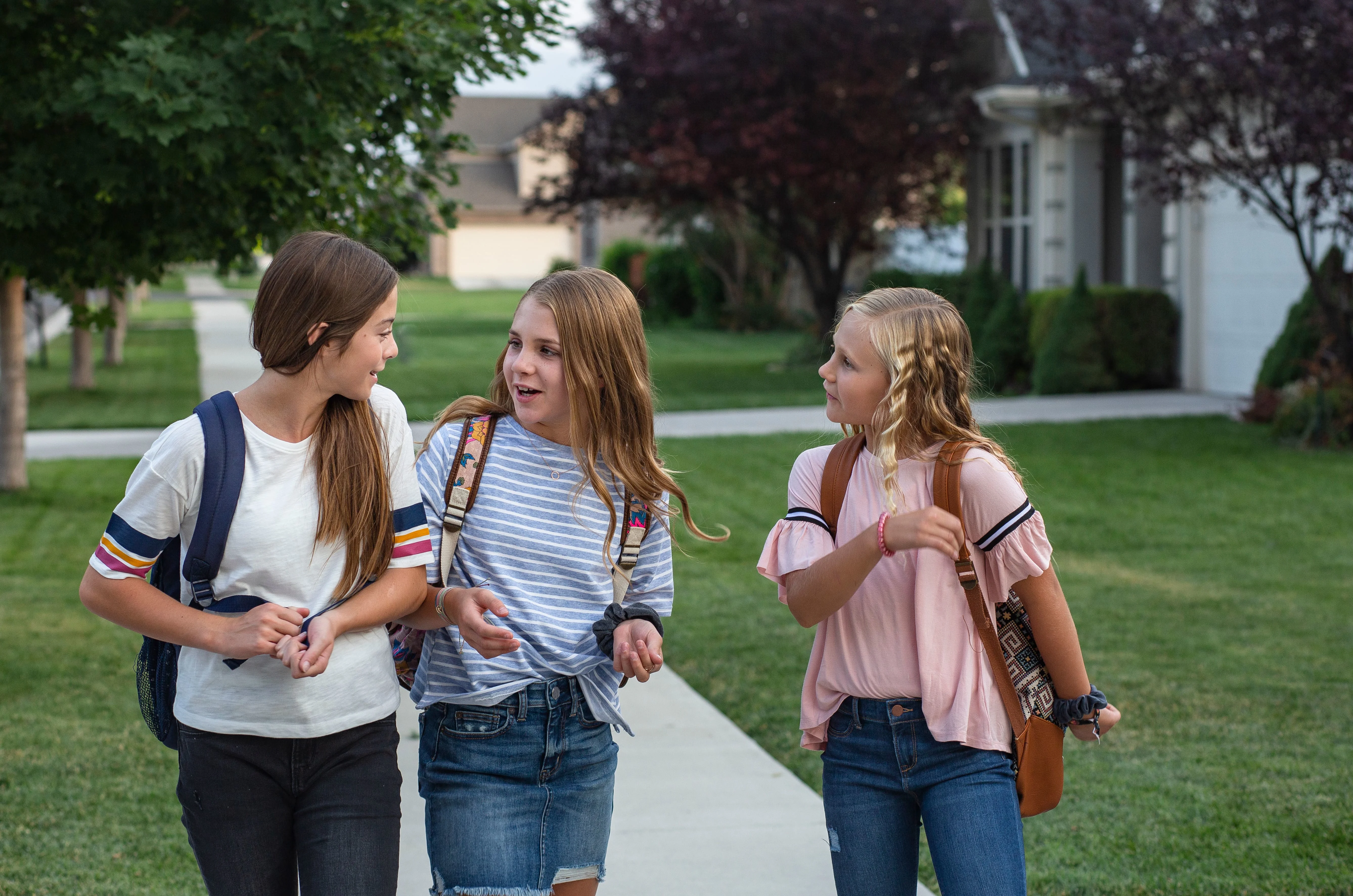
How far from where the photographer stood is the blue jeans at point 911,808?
2416 millimetres

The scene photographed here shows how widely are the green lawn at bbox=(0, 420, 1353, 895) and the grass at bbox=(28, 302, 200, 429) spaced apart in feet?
14.0

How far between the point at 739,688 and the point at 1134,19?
877 centimetres

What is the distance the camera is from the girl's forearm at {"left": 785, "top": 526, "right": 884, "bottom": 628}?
7.63 feet

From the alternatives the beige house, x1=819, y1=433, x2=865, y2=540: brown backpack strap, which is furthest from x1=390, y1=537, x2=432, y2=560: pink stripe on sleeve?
the beige house

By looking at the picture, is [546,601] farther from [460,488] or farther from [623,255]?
[623,255]

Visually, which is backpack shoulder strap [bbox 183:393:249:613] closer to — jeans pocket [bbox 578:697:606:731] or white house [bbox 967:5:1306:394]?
jeans pocket [bbox 578:697:606:731]

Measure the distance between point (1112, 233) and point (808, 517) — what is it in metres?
17.7

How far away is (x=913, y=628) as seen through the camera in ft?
8.27

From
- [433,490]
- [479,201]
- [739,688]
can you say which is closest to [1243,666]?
[739,688]

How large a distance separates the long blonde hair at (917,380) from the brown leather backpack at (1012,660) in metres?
0.05

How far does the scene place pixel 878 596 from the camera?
254cm

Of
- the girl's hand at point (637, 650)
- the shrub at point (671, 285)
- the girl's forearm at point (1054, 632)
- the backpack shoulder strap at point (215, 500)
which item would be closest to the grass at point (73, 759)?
the backpack shoulder strap at point (215, 500)

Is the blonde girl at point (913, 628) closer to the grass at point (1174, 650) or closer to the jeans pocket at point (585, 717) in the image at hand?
the grass at point (1174, 650)

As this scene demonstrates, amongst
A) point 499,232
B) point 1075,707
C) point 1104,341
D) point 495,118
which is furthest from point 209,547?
point 495,118
